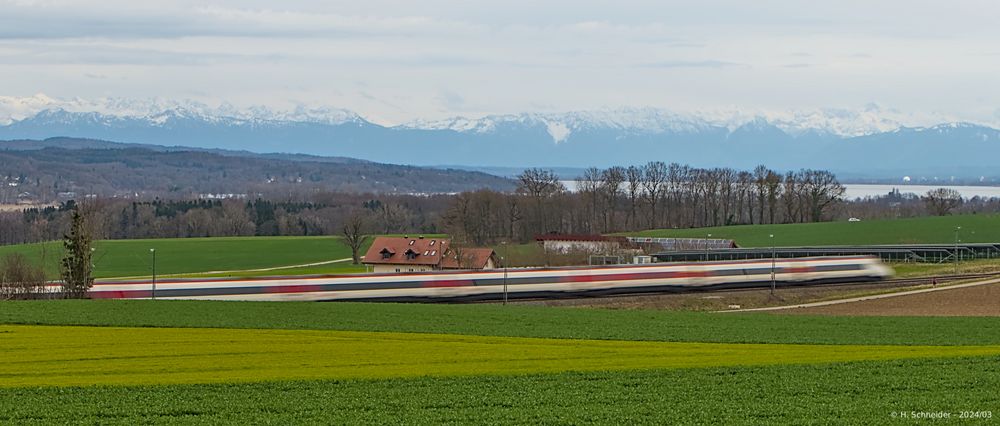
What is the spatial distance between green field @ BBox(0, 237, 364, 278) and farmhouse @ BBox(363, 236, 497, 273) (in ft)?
11.0

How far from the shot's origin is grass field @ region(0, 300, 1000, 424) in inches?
858

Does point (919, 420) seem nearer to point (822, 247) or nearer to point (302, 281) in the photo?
point (302, 281)

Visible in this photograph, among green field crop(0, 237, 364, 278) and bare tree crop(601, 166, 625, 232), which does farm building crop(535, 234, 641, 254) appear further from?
bare tree crop(601, 166, 625, 232)

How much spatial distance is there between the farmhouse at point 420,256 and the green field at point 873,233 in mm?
31085

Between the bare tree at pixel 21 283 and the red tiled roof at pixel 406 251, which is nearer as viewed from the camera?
the bare tree at pixel 21 283

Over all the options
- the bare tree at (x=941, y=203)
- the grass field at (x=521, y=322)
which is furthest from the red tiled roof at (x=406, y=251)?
the bare tree at (x=941, y=203)

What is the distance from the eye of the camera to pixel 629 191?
157 metres

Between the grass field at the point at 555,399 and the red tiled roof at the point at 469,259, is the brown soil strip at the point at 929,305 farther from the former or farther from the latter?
the red tiled roof at the point at 469,259

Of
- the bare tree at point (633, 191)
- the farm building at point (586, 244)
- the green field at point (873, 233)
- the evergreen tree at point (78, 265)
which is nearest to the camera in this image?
the evergreen tree at point (78, 265)

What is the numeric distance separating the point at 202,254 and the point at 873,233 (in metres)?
59.8

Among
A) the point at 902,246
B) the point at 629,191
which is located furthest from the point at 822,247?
the point at 629,191

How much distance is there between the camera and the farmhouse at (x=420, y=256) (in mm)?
85812

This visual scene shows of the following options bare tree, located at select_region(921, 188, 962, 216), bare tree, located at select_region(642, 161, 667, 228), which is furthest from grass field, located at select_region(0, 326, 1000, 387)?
bare tree, located at select_region(921, 188, 962, 216)

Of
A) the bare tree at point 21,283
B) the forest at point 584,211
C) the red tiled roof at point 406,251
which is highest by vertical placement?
the forest at point 584,211
